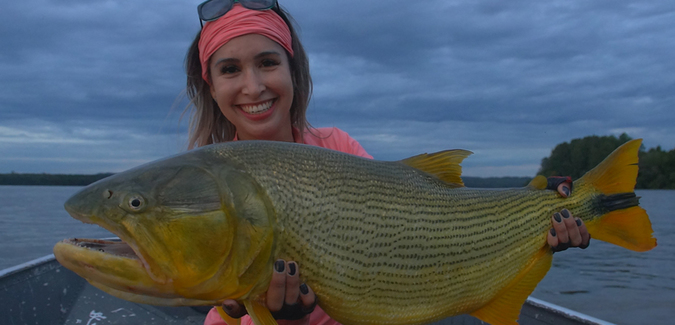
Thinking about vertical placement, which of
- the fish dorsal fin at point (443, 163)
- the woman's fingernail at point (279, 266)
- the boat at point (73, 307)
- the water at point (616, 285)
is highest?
Result: the fish dorsal fin at point (443, 163)

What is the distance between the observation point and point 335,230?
218 cm

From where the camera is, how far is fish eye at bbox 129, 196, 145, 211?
1.83 meters

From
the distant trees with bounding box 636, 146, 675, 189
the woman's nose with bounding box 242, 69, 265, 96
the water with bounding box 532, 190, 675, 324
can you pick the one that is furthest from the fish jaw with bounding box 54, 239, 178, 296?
the distant trees with bounding box 636, 146, 675, 189

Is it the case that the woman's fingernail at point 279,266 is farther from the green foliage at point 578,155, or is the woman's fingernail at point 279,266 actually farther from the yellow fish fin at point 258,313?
the green foliage at point 578,155

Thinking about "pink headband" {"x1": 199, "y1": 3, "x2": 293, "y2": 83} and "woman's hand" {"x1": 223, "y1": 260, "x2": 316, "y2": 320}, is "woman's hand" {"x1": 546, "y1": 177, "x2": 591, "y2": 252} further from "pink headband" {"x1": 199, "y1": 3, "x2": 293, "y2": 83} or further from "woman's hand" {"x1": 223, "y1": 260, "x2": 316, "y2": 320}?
"pink headband" {"x1": 199, "y1": 3, "x2": 293, "y2": 83}

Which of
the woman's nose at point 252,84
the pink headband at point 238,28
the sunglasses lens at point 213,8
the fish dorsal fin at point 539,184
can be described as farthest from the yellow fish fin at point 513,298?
the sunglasses lens at point 213,8

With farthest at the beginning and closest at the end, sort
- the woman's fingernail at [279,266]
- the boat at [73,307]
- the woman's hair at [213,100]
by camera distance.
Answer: the boat at [73,307], the woman's hair at [213,100], the woman's fingernail at [279,266]

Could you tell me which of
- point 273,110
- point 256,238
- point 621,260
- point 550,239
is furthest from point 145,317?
point 621,260

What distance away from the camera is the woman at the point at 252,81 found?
3.34m

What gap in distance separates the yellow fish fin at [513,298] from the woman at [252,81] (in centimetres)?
21

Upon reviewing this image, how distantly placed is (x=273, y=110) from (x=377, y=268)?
1740 mm

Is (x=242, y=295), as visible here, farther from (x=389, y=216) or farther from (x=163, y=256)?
(x=389, y=216)

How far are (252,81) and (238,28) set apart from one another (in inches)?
16.5

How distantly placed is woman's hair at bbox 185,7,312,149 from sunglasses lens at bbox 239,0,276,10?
0.55ft
